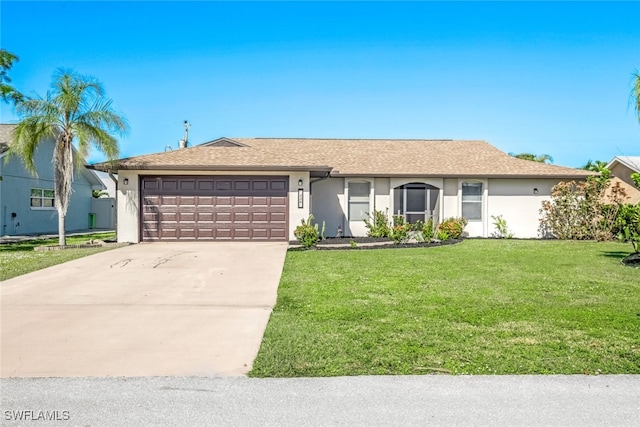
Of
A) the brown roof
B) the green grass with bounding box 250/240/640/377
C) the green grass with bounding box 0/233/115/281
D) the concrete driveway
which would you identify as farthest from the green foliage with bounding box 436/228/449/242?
the green grass with bounding box 0/233/115/281

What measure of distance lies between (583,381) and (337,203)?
14.4 m

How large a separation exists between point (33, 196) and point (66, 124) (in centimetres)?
1020

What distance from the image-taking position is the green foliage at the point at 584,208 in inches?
665

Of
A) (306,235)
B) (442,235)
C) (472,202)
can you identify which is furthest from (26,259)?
(472,202)

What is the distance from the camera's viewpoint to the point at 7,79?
1756 centimetres

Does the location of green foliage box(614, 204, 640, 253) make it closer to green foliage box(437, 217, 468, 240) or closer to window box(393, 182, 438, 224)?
green foliage box(437, 217, 468, 240)

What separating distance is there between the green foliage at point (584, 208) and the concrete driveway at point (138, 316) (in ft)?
38.5

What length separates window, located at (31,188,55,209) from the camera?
23719 mm

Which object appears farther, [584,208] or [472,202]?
[472,202]

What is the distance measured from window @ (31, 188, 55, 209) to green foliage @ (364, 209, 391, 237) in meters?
17.1

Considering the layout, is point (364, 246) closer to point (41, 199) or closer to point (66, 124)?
point (66, 124)

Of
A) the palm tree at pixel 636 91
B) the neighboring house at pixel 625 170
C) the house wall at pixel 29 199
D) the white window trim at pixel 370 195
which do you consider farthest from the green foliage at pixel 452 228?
the house wall at pixel 29 199

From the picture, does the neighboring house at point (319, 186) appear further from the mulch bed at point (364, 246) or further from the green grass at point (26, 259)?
the green grass at point (26, 259)

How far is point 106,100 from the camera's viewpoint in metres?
15.8
